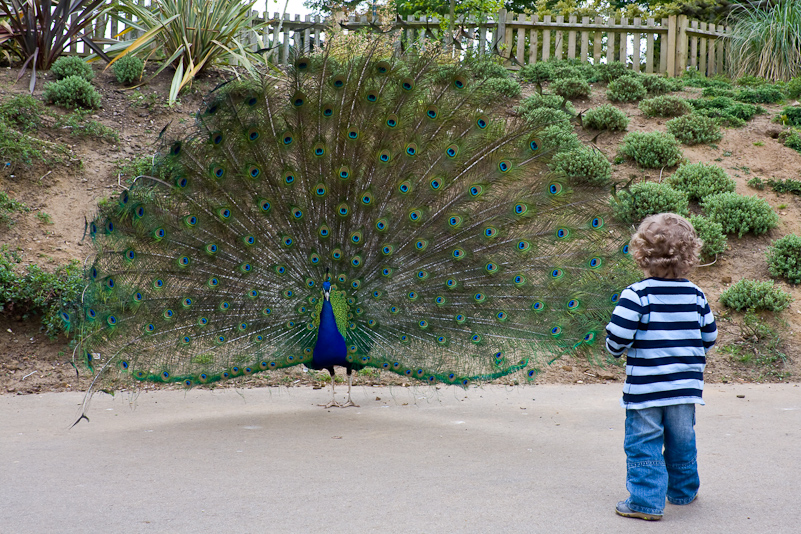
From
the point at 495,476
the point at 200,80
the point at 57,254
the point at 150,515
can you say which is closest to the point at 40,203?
the point at 57,254

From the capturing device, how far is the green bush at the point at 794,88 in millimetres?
13516

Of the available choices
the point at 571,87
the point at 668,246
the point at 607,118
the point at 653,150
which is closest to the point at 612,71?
the point at 571,87

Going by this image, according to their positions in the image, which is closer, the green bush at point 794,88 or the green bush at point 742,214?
the green bush at point 742,214

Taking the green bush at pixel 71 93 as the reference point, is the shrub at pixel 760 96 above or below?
above

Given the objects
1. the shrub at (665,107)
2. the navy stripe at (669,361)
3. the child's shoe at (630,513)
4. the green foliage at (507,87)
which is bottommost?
the child's shoe at (630,513)

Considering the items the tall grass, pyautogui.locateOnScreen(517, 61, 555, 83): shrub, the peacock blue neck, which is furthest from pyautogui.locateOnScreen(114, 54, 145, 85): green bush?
the tall grass

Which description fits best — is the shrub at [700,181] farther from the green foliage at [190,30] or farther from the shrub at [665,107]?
the green foliage at [190,30]

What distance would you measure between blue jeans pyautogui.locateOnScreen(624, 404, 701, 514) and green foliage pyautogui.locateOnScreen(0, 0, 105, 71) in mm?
10851

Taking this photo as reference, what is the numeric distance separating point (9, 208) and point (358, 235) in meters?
6.10

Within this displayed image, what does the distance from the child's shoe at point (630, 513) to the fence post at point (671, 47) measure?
13.3m

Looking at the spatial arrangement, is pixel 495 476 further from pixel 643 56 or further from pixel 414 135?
pixel 643 56

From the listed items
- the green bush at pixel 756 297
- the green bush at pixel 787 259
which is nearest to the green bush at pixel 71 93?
the green bush at pixel 756 297

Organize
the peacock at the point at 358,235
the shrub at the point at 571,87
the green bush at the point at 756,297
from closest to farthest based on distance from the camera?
the peacock at the point at 358,235, the green bush at the point at 756,297, the shrub at the point at 571,87

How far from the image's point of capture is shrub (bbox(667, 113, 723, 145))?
1199 cm
